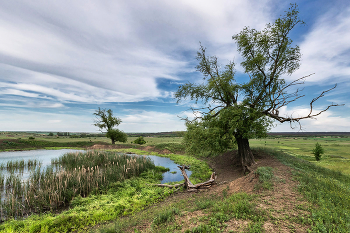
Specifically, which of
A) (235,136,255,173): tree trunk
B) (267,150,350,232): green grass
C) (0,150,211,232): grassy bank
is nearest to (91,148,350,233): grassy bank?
(267,150,350,232): green grass

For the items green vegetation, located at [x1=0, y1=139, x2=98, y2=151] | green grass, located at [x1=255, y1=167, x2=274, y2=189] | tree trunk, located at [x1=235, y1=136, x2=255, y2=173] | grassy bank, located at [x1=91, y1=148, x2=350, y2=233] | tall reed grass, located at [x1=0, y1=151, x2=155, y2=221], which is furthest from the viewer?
green vegetation, located at [x1=0, y1=139, x2=98, y2=151]

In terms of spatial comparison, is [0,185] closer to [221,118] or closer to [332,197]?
[221,118]

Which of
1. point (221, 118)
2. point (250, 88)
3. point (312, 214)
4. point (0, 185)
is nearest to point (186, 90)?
point (221, 118)

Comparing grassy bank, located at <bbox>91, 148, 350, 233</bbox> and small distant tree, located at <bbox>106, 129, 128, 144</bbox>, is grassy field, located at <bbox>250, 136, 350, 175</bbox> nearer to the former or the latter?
grassy bank, located at <bbox>91, 148, 350, 233</bbox>

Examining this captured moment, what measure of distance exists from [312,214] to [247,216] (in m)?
1.91

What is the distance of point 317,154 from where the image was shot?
61.5 ft

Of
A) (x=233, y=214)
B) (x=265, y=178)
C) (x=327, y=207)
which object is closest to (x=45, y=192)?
(x=233, y=214)

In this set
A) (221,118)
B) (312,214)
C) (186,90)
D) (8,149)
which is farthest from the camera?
(8,149)

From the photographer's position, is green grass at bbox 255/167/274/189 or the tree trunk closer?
green grass at bbox 255/167/274/189

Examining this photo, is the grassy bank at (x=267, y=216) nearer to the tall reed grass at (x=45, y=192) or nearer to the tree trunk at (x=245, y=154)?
the tall reed grass at (x=45, y=192)

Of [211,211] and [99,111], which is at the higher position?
[99,111]

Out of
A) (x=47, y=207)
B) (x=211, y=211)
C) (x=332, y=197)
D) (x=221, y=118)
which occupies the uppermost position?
(x=221, y=118)

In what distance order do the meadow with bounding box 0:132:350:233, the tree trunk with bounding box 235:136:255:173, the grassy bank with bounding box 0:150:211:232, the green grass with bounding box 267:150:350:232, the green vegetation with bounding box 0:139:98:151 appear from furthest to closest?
the green vegetation with bounding box 0:139:98:151, the tree trunk with bounding box 235:136:255:173, the grassy bank with bounding box 0:150:211:232, the meadow with bounding box 0:132:350:233, the green grass with bounding box 267:150:350:232

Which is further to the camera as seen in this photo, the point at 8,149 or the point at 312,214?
the point at 8,149
